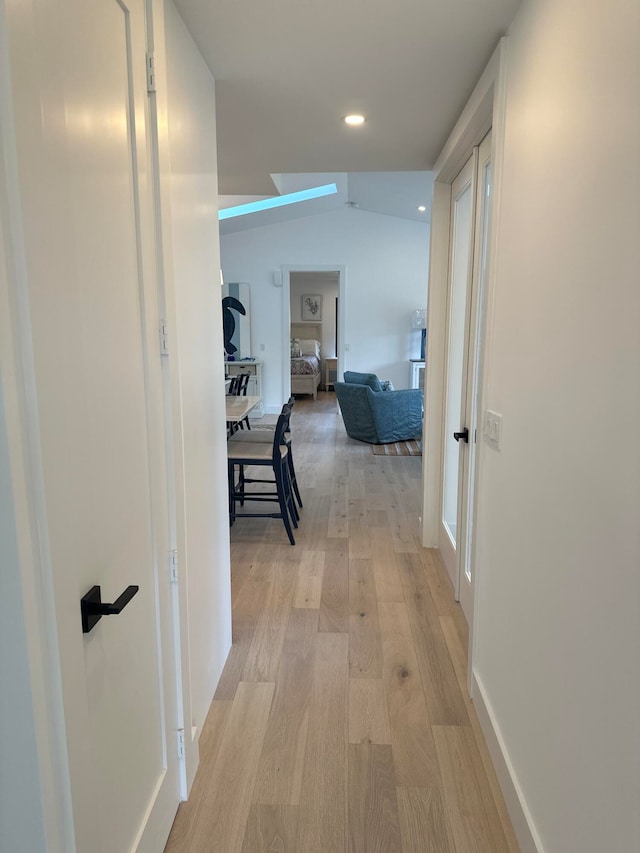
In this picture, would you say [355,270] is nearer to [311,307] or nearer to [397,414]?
[397,414]

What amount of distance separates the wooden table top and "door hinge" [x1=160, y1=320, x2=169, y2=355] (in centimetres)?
229

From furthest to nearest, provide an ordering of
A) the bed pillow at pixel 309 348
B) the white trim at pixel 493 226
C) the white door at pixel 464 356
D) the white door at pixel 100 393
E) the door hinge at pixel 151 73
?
the bed pillow at pixel 309 348 < the white door at pixel 464 356 < the white trim at pixel 493 226 < the door hinge at pixel 151 73 < the white door at pixel 100 393

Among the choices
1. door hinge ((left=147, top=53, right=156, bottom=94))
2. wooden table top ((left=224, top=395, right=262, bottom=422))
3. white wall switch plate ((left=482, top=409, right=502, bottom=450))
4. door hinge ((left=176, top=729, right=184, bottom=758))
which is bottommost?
door hinge ((left=176, top=729, right=184, bottom=758))

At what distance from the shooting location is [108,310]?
1156 millimetres

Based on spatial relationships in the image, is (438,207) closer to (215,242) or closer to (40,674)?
(215,242)

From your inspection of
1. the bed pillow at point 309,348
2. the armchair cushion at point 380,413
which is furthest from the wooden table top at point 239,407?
the bed pillow at point 309,348

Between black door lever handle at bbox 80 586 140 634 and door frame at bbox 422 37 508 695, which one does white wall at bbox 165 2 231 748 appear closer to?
black door lever handle at bbox 80 586 140 634

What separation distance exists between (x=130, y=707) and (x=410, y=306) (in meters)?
8.27

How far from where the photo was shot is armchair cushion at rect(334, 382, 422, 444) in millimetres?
6492

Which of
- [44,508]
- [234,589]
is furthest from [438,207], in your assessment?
[44,508]

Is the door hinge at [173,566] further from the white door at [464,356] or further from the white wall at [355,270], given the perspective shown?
the white wall at [355,270]

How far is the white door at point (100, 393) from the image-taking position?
0.85 m

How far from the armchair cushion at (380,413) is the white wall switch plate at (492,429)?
4394mm

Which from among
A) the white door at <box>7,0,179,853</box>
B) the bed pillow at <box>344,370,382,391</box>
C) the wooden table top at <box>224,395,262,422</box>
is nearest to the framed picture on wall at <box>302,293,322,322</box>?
the bed pillow at <box>344,370,382,391</box>
